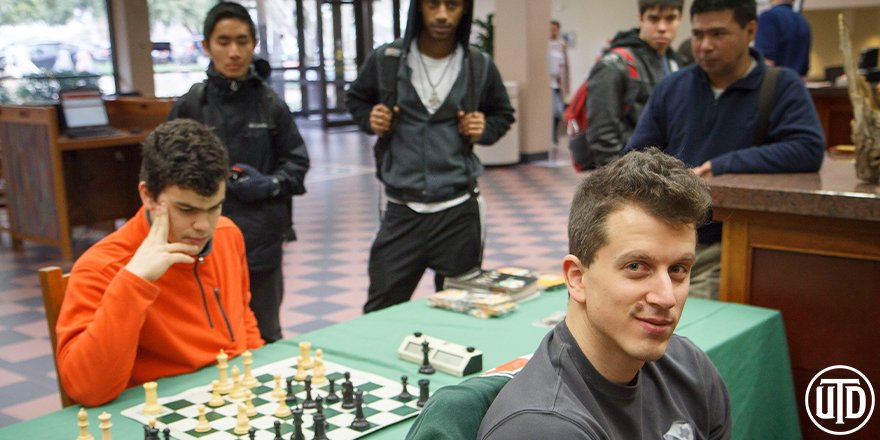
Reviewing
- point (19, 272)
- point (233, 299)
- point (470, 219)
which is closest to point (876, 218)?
point (470, 219)

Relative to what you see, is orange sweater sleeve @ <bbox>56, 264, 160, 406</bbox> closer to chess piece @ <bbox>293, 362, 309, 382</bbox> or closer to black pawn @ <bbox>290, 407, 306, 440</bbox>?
chess piece @ <bbox>293, 362, 309, 382</bbox>

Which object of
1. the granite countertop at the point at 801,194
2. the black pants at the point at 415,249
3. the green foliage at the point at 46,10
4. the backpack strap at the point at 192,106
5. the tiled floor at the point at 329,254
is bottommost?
the tiled floor at the point at 329,254

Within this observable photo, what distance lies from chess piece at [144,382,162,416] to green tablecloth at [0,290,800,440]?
0.35 feet

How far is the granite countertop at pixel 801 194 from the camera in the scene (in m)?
2.77

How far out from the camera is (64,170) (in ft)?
24.7

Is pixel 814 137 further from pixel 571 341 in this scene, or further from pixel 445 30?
pixel 571 341

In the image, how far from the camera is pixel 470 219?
12.1 feet

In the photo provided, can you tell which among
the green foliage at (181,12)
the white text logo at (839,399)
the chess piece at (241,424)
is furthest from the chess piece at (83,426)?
the green foliage at (181,12)

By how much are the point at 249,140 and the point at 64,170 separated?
4.61 metres

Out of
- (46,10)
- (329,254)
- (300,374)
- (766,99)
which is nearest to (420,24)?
(766,99)

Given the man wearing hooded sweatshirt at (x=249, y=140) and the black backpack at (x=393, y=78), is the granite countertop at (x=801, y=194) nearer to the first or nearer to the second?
the black backpack at (x=393, y=78)

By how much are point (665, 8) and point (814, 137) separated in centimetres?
128

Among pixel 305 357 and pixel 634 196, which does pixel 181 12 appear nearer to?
pixel 305 357

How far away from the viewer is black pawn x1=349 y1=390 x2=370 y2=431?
191 centimetres
